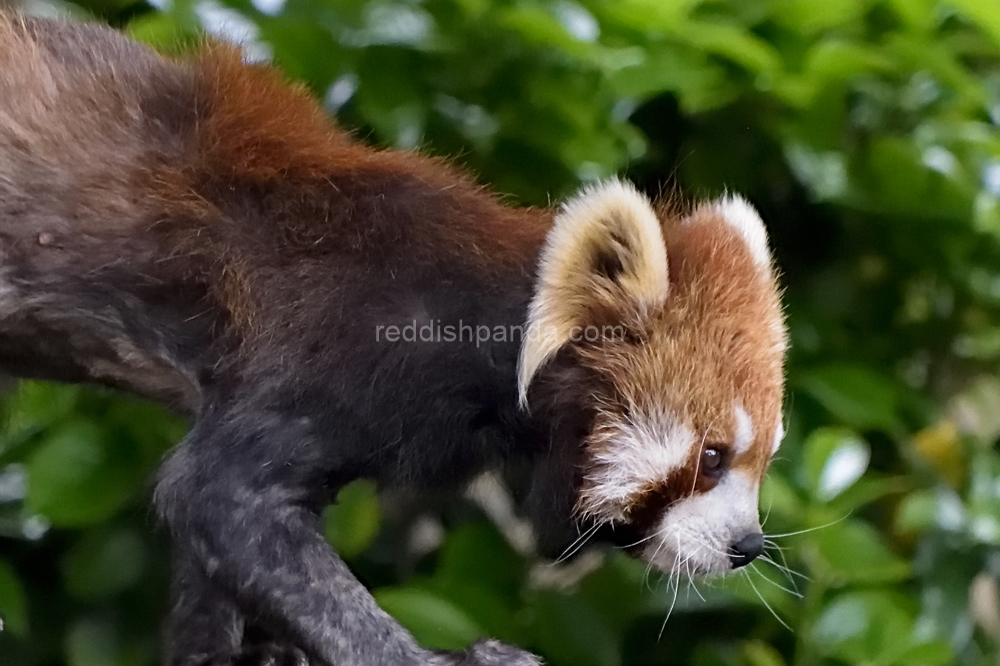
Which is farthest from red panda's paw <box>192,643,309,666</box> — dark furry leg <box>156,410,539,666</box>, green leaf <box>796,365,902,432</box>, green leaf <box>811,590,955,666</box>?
green leaf <box>796,365,902,432</box>

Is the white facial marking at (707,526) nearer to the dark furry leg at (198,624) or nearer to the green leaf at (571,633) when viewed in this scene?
the green leaf at (571,633)

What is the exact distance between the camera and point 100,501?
42.6 inches

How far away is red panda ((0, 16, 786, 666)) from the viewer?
3.26 feet

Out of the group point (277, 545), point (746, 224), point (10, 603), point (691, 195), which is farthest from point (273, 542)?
point (691, 195)

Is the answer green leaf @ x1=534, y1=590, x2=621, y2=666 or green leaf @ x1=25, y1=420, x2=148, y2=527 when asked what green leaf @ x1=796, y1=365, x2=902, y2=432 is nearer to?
green leaf @ x1=534, y1=590, x2=621, y2=666

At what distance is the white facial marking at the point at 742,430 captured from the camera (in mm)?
1050

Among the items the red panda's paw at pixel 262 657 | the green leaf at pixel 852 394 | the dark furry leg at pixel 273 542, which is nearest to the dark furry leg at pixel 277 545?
the dark furry leg at pixel 273 542

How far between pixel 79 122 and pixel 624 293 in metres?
0.68

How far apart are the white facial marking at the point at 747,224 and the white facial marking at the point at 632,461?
27cm

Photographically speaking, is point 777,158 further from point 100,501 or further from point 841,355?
point 100,501

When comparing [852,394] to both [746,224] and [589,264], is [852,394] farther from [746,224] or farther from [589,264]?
[589,264]

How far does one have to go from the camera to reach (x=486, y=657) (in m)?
0.98

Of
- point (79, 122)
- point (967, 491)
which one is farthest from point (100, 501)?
point (967, 491)

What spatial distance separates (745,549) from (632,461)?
18cm
